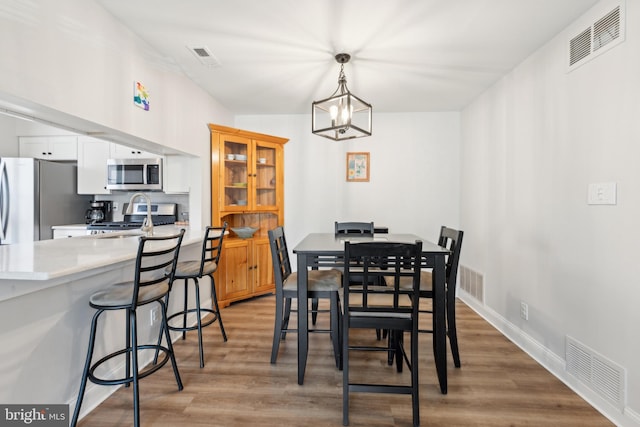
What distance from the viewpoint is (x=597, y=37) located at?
1.88 metres

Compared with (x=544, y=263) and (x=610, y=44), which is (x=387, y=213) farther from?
(x=610, y=44)

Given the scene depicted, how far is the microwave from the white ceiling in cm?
123

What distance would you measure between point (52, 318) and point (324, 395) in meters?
1.56

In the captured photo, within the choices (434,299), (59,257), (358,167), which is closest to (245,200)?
(358,167)

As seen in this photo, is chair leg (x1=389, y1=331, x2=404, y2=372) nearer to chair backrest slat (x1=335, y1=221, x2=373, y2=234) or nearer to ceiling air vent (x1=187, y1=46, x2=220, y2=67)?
chair backrest slat (x1=335, y1=221, x2=373, y2=234)

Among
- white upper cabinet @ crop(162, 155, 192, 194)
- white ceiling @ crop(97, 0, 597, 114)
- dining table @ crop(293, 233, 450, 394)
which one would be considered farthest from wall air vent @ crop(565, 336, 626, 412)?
white upper cabinet @ crop(162, 155, 192, 194)

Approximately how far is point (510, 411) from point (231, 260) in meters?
2.82

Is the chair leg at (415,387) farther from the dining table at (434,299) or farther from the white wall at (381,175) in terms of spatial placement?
the white wall at (381,175)

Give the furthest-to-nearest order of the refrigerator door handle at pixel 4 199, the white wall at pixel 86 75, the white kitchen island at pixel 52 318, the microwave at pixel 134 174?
1. the microwave at pixel 134 174
2. the refrigerator door handle at pixel 4 199
3. the white wall at pixel 86 75
4. the white kitchen island at pixel 52 318

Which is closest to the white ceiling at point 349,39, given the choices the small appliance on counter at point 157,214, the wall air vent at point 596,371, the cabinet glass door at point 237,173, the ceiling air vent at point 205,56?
the ceiling air vent at point 205,56

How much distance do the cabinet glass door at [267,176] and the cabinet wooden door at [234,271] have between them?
0.66 m

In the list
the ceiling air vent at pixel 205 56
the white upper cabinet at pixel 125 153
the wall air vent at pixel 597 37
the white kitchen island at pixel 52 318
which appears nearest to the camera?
the white kitchen island at pixel 52 318

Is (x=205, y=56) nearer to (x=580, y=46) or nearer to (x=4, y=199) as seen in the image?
(x=580, y=46)

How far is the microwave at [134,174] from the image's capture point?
3.69 metres
